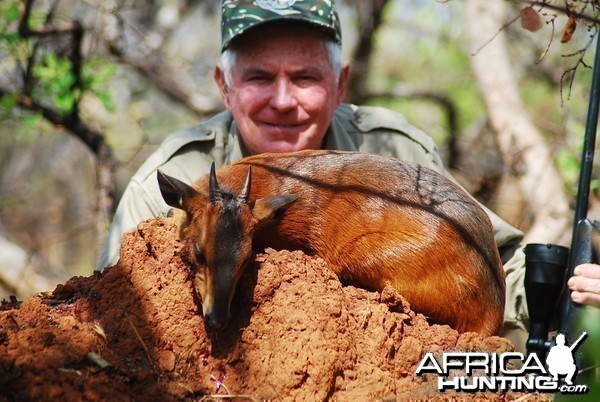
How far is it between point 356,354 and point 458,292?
86 centimetres

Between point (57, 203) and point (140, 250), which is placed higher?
point (140, 250)

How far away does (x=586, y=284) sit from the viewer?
4.04 metres

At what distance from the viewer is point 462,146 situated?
1094cm

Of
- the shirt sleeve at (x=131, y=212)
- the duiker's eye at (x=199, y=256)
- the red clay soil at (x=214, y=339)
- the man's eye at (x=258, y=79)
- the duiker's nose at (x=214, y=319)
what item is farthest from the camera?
the man's eye at (x=258, y=79)

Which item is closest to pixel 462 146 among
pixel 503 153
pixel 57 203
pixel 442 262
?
pixel 503 153

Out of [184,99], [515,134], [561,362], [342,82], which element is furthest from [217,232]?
[184,99]

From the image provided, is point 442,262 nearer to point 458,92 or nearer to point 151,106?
point 458,92

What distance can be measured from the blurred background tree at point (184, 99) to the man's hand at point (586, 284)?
0.92 meters

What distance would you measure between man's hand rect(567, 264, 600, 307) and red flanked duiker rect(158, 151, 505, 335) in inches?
18.0

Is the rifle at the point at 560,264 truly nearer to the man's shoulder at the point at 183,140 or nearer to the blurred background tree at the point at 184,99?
the blurred background tree at the point at 184,99

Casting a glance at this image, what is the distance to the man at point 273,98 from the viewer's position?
545 cm

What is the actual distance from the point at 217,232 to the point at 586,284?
1.95 meters

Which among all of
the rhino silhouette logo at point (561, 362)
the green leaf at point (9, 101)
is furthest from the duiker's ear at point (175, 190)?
the green leaf at point (9, 101)

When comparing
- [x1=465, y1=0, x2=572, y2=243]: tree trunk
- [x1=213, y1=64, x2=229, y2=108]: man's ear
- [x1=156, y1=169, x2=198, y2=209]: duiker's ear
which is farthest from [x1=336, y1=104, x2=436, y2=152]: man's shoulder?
[x1=156, y1=169, x2=198, y2=209]: duiker's ear
